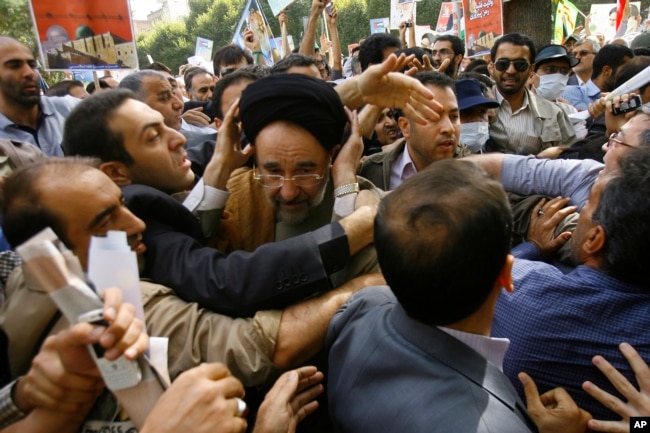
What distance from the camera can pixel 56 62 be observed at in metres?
4.55

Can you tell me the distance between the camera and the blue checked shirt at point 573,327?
1492mm

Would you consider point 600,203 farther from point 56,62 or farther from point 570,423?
point 56,62

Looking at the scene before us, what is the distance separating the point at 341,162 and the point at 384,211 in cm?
95

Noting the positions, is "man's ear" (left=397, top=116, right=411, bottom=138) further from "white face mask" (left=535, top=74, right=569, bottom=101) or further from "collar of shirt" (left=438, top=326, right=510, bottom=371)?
"white face mask" (left=535, top=74, right=569, bottom=101)

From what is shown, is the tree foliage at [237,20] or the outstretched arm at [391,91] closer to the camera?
the outstretched arm at [391,91]

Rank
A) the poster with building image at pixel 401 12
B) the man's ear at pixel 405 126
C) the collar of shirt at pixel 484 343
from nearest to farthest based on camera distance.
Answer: the collar of shirt at pixel 484 343
the man's ear at pixel 405 126
the poster with building image at pixel 401 12

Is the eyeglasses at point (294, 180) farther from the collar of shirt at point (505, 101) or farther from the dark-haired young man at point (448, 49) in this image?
the dark-haired young man at point (448, 49)

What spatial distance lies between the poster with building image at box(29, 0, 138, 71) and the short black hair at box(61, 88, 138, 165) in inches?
120

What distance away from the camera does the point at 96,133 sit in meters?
1.94

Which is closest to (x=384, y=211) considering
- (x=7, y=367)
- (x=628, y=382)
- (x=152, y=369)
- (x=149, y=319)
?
(x=152, y=369)

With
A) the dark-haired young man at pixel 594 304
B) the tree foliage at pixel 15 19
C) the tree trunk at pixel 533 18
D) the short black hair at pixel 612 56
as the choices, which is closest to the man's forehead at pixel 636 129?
the dark-haired young man at pixel 594 304

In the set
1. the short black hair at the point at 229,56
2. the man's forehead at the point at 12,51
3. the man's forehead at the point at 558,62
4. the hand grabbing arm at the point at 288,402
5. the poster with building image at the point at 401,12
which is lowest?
the hand grabbing arm at the point at 288,402

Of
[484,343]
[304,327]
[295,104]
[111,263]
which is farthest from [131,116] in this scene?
[484,343]

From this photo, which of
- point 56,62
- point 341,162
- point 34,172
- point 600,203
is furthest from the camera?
point 56,62
